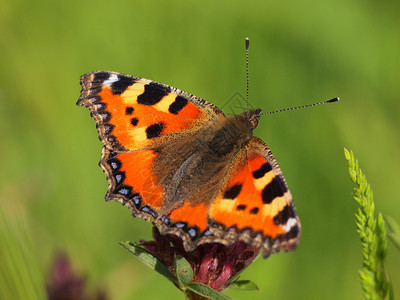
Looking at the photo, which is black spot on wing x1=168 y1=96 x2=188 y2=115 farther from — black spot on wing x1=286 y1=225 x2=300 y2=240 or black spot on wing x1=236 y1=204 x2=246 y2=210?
black spot on wing x1=286 y1=225 x2=300 y2=240

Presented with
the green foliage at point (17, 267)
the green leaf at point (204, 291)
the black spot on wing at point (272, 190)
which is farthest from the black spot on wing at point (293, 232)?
the green foliage at point (17, 267)

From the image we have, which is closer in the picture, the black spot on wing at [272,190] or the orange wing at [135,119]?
the black spot on wing at [272,190]

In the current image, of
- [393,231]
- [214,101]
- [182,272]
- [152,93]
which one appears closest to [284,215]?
[182,272]

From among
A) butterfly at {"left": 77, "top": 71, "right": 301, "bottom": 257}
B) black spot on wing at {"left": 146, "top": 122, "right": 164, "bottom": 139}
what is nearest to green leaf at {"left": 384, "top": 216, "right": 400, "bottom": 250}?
butterfly at {"left": 77, "top": 71, "right": 301, "bottom": 257}

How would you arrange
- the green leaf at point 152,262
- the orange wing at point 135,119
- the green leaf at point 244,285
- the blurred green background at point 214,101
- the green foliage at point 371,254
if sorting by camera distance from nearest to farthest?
1. the green foliage at point 371,254
2. the green leaf at point 152,262
3. the green leaf at point 244,285
4. the orange wing at point 135,119
5. the blurred green background at point 214,101

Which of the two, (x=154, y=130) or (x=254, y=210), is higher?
(x=154, y=130)

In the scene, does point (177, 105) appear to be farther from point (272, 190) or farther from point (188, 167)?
point (272, 190)

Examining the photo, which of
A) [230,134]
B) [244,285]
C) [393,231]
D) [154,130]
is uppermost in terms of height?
[154,130]

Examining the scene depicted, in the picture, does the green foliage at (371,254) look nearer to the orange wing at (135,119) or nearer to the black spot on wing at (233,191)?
the black spot on wing at (233,191)
